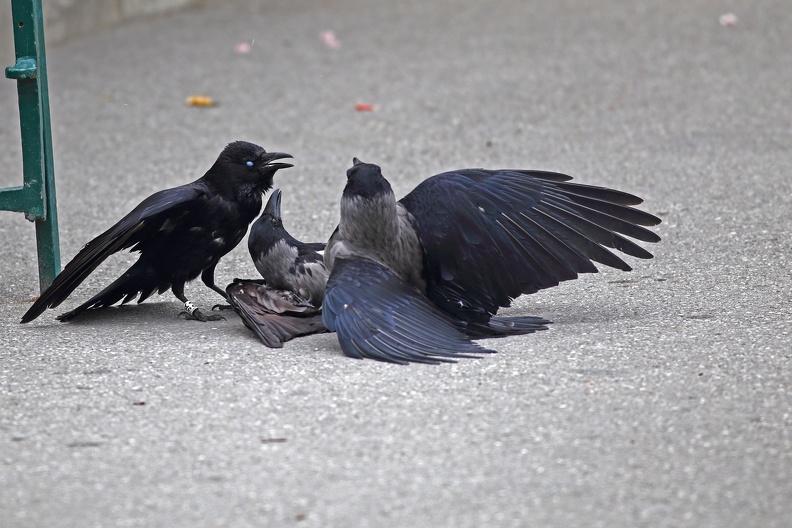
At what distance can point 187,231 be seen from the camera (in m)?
4.76

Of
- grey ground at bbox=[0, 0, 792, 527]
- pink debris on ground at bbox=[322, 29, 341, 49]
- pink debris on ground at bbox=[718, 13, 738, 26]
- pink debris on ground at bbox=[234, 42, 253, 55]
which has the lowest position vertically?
grey ground at bbox=[0, 0, 792, 527]

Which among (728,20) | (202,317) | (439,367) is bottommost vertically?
(202,317)

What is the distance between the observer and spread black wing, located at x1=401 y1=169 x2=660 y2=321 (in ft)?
14.3

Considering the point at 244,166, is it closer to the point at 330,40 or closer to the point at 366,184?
the point at 366,184

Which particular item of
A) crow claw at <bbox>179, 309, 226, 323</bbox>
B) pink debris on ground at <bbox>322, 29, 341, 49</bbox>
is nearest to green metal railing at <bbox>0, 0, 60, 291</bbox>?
crow claw at <bbox>179, 309, 226, 323</bbox>

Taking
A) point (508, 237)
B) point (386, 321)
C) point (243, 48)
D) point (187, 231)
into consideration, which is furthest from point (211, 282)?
point (243, 48)

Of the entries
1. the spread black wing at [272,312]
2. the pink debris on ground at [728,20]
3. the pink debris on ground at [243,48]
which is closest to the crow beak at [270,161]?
the spread black wing at [272,312]

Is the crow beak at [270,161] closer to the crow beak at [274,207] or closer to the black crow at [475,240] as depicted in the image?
the crow beak at [274,207]

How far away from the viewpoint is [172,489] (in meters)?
2.95

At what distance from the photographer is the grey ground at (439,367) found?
2.90 metres

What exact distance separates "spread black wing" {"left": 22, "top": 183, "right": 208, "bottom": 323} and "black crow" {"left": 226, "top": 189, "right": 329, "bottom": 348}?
0.35 metres

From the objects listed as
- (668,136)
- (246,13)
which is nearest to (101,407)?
(668,136)

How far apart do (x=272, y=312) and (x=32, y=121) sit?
1.52 m

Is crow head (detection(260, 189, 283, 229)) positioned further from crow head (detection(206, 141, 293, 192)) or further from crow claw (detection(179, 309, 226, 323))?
crow claw (detection(179, 309, 226, 323))
